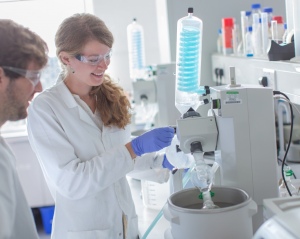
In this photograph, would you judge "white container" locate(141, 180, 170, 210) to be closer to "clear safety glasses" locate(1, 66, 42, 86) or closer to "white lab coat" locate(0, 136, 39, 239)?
"white lab coat" locate(0, 136, 39, 239)

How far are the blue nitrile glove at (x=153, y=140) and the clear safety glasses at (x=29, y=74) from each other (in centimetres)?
51

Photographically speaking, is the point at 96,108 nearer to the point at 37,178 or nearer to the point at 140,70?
the point at 37,178

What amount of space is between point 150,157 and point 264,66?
80 cm

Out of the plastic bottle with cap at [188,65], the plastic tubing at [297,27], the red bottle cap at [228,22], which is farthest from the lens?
the red bottle cap at [228,22]

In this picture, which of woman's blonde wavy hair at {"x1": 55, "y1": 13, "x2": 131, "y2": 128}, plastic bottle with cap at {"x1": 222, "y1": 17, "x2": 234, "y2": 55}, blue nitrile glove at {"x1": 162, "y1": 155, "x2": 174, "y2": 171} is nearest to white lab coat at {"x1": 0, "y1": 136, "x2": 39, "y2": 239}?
woman's blonde wavy hair at {"x1": 55, "y1": 13, "x2": 131, "y2": 128}

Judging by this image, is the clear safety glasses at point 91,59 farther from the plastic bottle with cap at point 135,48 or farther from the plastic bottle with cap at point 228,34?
the plastic bottle with cap at point 135,48

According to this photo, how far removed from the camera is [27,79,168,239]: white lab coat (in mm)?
1607

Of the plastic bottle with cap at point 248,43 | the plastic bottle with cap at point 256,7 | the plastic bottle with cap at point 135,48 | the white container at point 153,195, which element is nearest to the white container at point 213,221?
the white container at point 153,195

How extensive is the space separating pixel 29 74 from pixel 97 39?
47cm

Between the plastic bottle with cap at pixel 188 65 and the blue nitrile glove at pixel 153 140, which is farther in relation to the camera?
the plastic bottle with cap at pixel 188 65

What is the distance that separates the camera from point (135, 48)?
4473 millimetres

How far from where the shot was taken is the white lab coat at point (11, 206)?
1.25 m

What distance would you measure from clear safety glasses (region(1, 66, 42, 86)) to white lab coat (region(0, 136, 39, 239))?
21 cm

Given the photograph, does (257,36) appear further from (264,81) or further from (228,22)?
(228,22)
